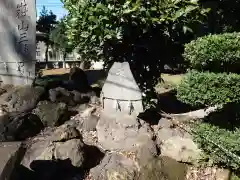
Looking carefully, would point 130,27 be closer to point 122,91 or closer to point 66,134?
point 122,91

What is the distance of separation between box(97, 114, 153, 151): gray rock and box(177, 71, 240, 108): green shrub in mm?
1129

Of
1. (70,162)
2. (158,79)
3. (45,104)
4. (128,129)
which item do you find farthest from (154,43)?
(70,162)

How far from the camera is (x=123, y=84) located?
19.2 feet

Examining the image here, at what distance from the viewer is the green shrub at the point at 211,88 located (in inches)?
183

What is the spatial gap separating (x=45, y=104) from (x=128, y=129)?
1488 millimetres

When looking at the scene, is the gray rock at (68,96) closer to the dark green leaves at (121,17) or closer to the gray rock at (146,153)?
the dark green leaves at (121,17)

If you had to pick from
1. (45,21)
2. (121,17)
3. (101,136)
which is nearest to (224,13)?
(121,17)

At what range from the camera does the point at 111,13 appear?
226 inches

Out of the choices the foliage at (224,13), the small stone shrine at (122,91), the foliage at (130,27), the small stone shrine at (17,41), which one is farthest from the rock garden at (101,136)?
the foliage at (224,13)

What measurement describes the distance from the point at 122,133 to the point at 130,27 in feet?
5.44

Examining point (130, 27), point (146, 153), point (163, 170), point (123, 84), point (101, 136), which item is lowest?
point (163, 170)

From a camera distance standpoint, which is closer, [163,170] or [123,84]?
[163,170]

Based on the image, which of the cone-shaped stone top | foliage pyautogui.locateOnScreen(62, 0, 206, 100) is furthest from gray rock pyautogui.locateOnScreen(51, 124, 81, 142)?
foliage pyautogui.locateOnScreen(62, 0, 206, 100)

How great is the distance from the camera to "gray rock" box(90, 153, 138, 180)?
4.98 metres
